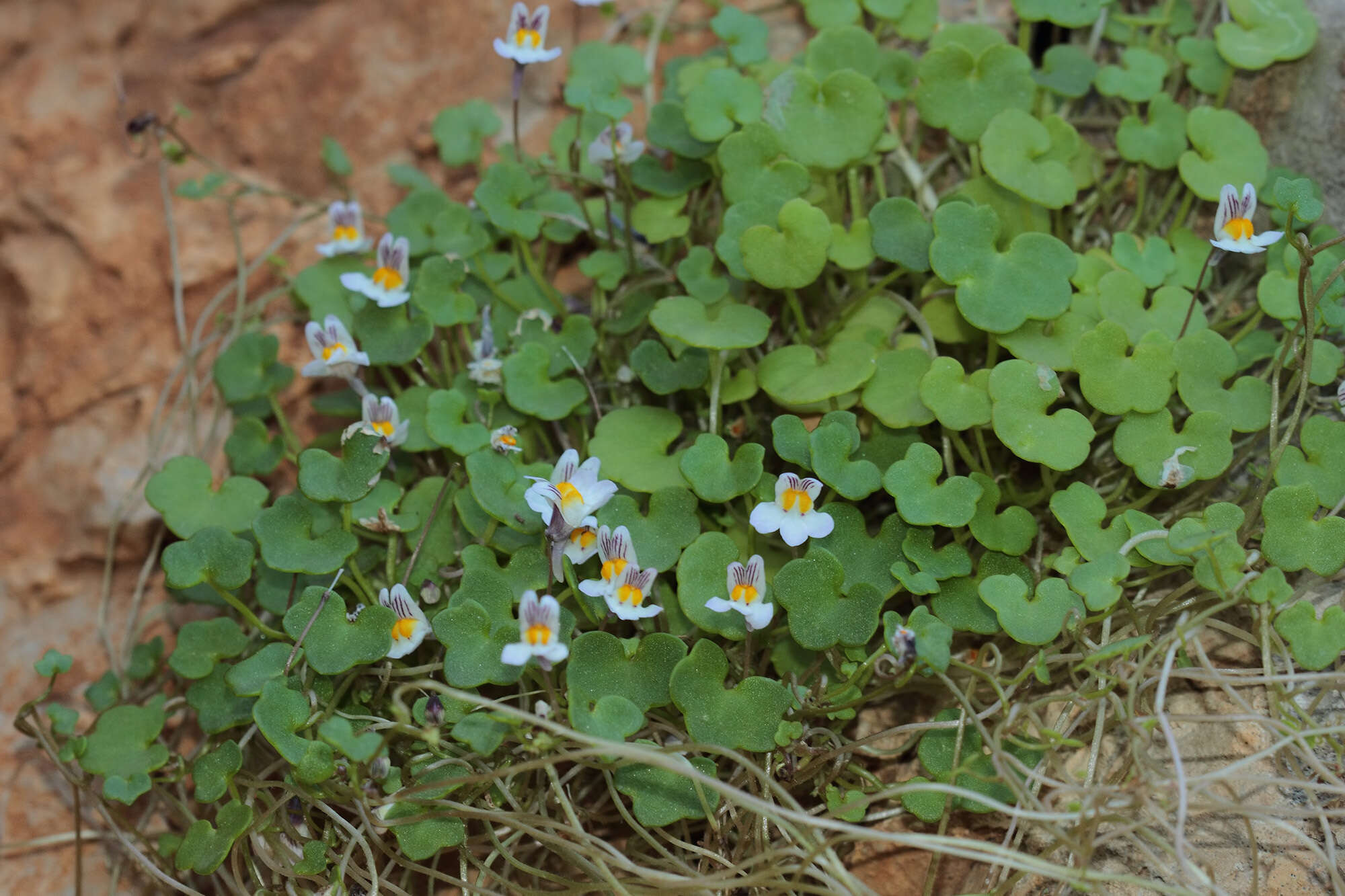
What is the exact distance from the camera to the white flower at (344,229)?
2199 mm

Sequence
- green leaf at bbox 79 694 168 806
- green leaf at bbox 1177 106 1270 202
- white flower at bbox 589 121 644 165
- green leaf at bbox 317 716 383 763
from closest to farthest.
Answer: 1. green leaf at bbox 317 716 383 763
2. green leaf at bbox 79 694 168 806
3. green leaf at bbox 1177 106 1270 202
4. white flower at bbox 589 121 644 165

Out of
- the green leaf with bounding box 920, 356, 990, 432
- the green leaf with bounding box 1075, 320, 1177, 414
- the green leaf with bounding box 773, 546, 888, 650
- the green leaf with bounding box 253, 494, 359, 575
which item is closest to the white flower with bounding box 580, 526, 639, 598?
the green leaf with bounding box 773, 546, 888, 650

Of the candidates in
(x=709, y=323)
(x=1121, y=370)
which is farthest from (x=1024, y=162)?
(x=709, y=323)

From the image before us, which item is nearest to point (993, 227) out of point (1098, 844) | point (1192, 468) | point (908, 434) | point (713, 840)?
point (908, 434)

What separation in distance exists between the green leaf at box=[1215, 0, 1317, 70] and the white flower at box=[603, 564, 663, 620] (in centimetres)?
159

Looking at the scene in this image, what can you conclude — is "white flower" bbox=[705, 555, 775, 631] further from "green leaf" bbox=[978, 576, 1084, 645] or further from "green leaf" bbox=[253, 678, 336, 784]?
"green leaf" bbox=[253, 678, 336, 784]

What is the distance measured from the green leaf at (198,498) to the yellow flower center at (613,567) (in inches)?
29.0

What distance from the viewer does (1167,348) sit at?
1.76 meters

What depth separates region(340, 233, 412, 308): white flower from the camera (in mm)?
2025

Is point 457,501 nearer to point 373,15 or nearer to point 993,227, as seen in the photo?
point 993,227

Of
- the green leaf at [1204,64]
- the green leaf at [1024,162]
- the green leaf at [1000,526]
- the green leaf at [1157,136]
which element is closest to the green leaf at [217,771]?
the green leaf at [1000,526]

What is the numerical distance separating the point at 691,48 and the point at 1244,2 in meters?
1.19

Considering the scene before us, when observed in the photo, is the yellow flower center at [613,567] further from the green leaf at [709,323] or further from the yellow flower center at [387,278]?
the yellow flower center at [387,278]

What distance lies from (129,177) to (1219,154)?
2.38 metres
